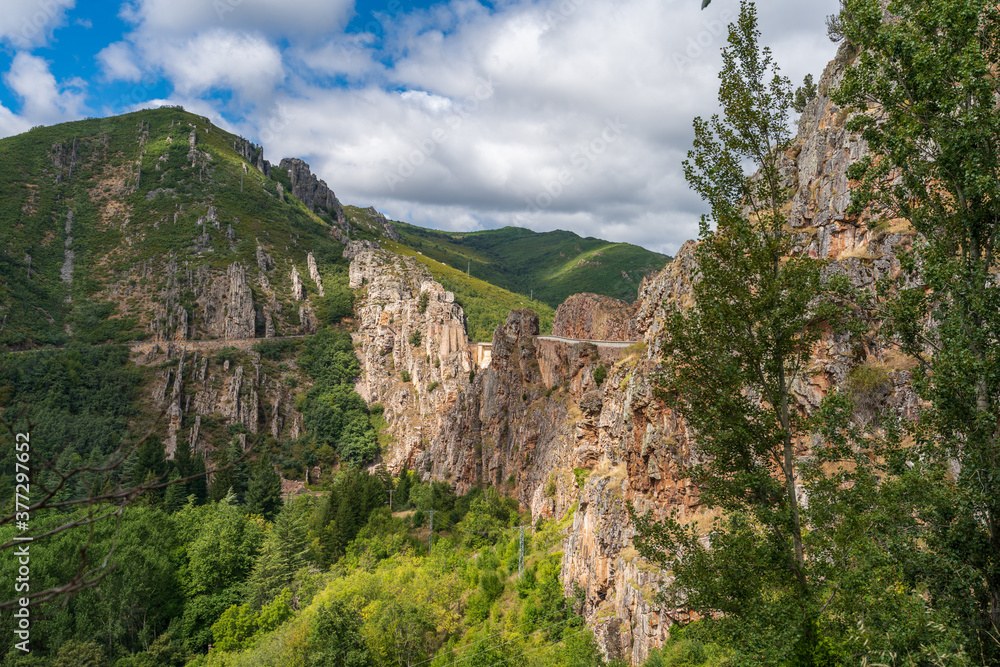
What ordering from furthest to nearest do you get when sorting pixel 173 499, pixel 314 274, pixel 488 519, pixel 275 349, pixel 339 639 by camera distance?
1. pixel 314 274
2. pixel 275 349
3. pixel 173 499
4. pixel 488 519
5. pixel 339 639

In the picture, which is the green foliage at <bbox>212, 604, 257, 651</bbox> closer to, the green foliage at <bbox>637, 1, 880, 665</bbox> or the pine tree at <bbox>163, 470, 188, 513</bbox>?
the pine tree at <bbox>163, 470, 188, 513</bbox>

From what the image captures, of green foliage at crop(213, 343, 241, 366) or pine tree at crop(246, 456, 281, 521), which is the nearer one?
pine tree at crop(246, 456, 281, 521)

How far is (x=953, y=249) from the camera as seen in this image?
8.45 m

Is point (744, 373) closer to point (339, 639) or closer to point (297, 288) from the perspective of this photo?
point (339, 639)

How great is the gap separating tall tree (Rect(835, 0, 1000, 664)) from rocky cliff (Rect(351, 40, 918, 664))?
1.33 meters

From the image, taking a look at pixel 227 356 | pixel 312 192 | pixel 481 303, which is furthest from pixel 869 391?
pixel 312 192

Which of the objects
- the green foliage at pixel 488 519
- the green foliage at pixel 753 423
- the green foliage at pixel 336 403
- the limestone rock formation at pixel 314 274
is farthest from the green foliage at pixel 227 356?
the green foliage at pixel 753 423

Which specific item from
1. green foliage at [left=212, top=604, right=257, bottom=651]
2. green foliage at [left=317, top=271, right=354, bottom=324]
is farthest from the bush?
green foliage at [left=212, top=604, right=257, bottom=651]

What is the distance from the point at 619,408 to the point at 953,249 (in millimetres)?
22714

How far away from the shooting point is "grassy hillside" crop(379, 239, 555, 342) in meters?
121

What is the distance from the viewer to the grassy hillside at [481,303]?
121312mm

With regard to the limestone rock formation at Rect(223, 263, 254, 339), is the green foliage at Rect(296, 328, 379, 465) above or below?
below

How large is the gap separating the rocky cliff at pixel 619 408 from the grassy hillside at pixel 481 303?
5254 centimetres

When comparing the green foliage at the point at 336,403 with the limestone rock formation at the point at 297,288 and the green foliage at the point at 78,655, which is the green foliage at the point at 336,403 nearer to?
the limestone rock formation at the point at 297,288
